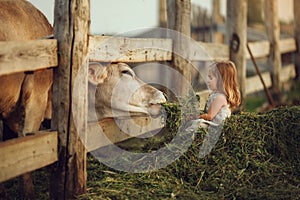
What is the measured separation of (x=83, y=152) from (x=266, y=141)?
1.62 metres

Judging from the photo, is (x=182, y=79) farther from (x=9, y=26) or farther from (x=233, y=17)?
(x=233, y=17)

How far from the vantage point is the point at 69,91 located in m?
3.85

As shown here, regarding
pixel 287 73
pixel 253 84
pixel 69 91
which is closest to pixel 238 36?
pixel 253 84

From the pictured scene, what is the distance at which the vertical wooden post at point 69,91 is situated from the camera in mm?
3830

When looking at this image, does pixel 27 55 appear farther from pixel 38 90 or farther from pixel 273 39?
pixel 273 39

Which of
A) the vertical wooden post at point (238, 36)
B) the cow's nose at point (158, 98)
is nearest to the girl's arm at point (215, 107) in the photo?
the cow's nose at point (158, 98)

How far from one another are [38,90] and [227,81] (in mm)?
1761

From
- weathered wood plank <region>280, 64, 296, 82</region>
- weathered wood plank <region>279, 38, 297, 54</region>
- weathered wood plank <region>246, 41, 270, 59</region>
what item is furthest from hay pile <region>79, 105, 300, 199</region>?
weathered wood plank <region>280, 64, 296, 82</region>

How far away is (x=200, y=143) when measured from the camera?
4.56 m

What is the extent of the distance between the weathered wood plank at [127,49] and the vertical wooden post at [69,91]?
1.48 ft

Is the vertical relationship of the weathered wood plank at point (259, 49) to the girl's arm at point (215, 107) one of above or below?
above

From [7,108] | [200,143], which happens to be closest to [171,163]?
[200,143]

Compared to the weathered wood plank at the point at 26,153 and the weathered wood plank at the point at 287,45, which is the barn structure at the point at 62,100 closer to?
the weathered wood plank at the point at 26,153

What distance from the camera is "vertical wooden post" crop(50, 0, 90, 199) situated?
3.83 m
